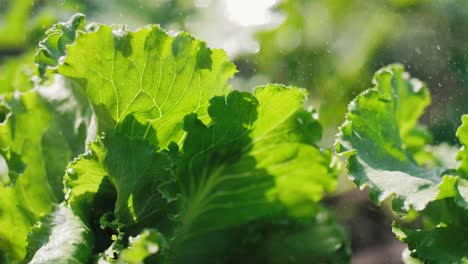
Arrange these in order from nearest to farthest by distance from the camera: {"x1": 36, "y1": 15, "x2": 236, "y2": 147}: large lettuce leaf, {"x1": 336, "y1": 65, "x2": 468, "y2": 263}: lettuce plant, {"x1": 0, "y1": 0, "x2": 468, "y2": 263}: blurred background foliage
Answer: {"x1": 36, "y1": 15, "x2": 236, "y2": 147}: large lettuce leaf → {"x1": 336, "y1": 65, "x2": 468, "y2": 263}: lettuce plant → {"x1": 0, "y1": 0, "x2": 468, "y2": 263}: blurred background foliage

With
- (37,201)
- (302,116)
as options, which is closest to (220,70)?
(302,116)

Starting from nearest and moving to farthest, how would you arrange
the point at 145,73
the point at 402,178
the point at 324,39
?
1. the point at 145,73
2. the point at 402,178
3. the point at 324,39

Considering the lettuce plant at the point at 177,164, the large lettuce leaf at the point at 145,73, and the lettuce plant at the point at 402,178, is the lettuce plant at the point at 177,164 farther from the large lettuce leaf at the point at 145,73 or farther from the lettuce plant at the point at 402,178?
the lettuce plant at the point at 402,178

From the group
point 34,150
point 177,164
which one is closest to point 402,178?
point 177,164

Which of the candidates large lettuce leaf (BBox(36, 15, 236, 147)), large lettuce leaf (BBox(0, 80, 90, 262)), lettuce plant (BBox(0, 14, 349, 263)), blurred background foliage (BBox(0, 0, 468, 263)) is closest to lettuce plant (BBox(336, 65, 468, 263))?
lettuce plant (BBox(0, 14, 349, 263))

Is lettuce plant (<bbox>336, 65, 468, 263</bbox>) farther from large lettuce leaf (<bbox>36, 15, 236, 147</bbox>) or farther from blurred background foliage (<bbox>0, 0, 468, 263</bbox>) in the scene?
blurred background foliage (<bbox>0, 0, 468, 263</bbox>)

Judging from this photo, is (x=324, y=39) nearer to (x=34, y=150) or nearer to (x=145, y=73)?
(x=34, y=150)
